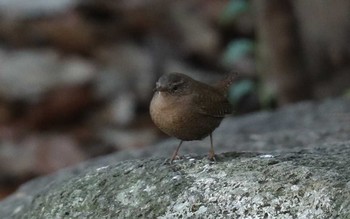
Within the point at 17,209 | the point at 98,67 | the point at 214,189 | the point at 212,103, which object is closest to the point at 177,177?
the point at 214,189

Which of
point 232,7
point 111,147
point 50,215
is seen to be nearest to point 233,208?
point 50,215

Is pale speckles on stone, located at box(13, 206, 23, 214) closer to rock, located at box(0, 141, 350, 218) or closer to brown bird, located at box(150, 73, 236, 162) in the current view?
rock, located at box(0, 141, 350, 218)

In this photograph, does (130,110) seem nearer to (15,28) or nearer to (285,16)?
(15,28)

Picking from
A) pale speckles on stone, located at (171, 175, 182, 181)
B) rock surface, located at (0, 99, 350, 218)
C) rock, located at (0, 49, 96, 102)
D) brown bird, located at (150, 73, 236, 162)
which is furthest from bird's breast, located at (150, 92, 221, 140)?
rock, located at (0, 49, 96, 102)

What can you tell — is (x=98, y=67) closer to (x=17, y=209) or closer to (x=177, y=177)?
(x=17, y=209)

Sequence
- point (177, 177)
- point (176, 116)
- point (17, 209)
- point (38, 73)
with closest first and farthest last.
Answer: point (177, 177) → point (176, 116) → point (17, 209) → point (38, 73)

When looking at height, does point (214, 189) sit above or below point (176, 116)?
below
